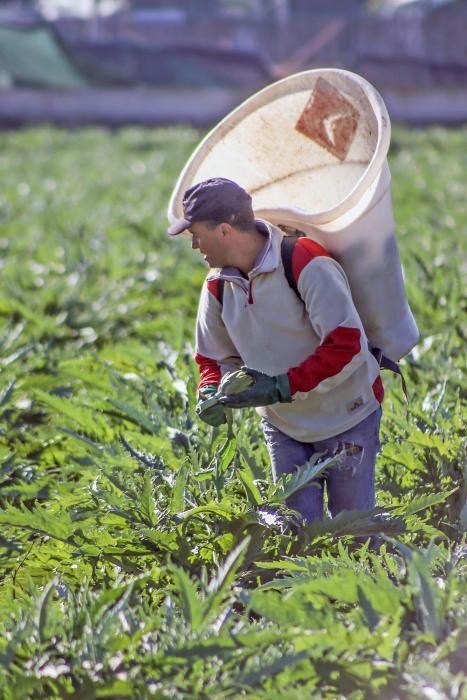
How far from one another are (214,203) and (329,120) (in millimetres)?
642

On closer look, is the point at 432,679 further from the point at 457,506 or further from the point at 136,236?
the point at 136,236

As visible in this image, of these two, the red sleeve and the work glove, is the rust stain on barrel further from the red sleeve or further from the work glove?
the work glove

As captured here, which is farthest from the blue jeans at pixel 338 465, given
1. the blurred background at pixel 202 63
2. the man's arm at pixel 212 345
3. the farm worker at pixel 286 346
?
the blurred background at pixel 202 63

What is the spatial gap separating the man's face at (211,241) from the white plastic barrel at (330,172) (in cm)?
26

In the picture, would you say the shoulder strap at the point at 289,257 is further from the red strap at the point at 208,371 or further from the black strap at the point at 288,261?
the red strap at the point at 208,371

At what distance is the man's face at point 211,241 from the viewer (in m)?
2.95

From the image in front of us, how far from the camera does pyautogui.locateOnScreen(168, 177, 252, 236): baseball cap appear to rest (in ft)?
9.58

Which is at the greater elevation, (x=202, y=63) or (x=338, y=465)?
(x=338, y=465)

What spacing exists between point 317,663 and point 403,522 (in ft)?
2.27

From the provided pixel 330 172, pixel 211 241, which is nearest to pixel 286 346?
pixel 211 241

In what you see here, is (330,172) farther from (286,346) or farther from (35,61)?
(35,61)

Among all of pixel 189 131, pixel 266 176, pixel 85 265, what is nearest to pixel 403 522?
pixel 266 176

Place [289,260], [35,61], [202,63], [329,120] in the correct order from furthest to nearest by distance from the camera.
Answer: [202,63] → [35,61] → [329,120] → [289,260]

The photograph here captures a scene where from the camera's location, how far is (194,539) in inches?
130
